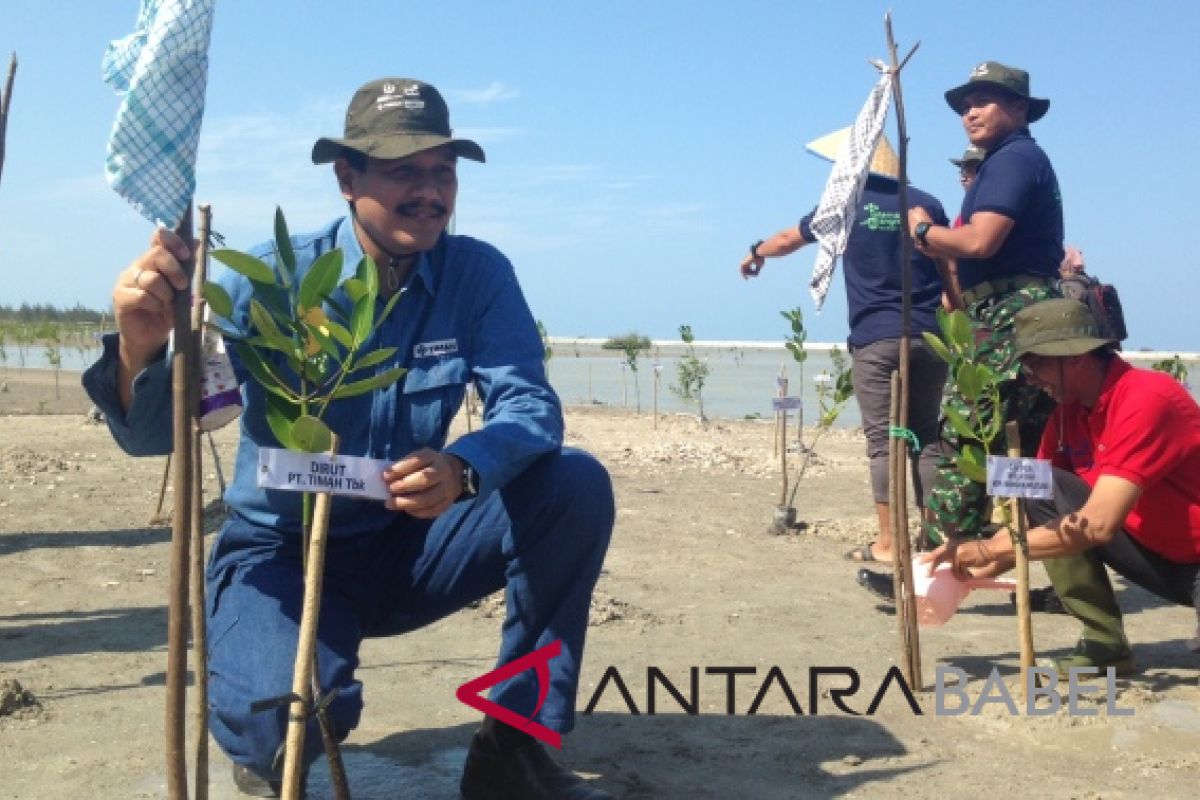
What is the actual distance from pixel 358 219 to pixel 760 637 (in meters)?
2.18

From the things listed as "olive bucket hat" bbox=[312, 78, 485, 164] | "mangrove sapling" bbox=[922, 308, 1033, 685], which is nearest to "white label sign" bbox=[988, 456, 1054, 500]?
"mangrove sapling" bbox=[922, 308, 1033, 685]

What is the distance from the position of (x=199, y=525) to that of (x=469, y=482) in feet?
1.78

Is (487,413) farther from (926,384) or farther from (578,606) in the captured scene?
(926,384)

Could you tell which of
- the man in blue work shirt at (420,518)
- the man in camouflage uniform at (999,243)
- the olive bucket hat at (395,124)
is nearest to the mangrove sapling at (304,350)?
the man in blue work shirt at (420,518)

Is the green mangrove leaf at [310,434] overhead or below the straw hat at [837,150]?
below

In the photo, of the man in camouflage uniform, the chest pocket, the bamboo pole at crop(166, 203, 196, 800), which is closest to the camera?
the bamboo pole at crop(166, 203, 196, 800)

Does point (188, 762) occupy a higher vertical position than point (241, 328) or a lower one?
lower

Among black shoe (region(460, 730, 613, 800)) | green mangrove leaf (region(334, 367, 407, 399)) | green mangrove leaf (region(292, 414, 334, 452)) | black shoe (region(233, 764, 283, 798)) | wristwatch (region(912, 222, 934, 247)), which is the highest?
wristwatch (region(912, 222, 934, 247))

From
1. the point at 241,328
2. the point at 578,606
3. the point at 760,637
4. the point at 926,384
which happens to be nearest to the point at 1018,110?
the point at 926,384

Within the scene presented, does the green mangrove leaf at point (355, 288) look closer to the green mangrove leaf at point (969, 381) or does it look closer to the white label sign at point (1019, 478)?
the white label sign at point (1019, 478)

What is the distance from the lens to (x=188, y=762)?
2.95 metres

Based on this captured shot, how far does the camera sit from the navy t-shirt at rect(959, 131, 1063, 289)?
4.11 m

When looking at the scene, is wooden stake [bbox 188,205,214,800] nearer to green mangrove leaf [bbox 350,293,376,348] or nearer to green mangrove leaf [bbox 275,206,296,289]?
green mangrove leaf [bbox 275,206,296,289]

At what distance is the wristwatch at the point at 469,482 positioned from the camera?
7.65 feet
